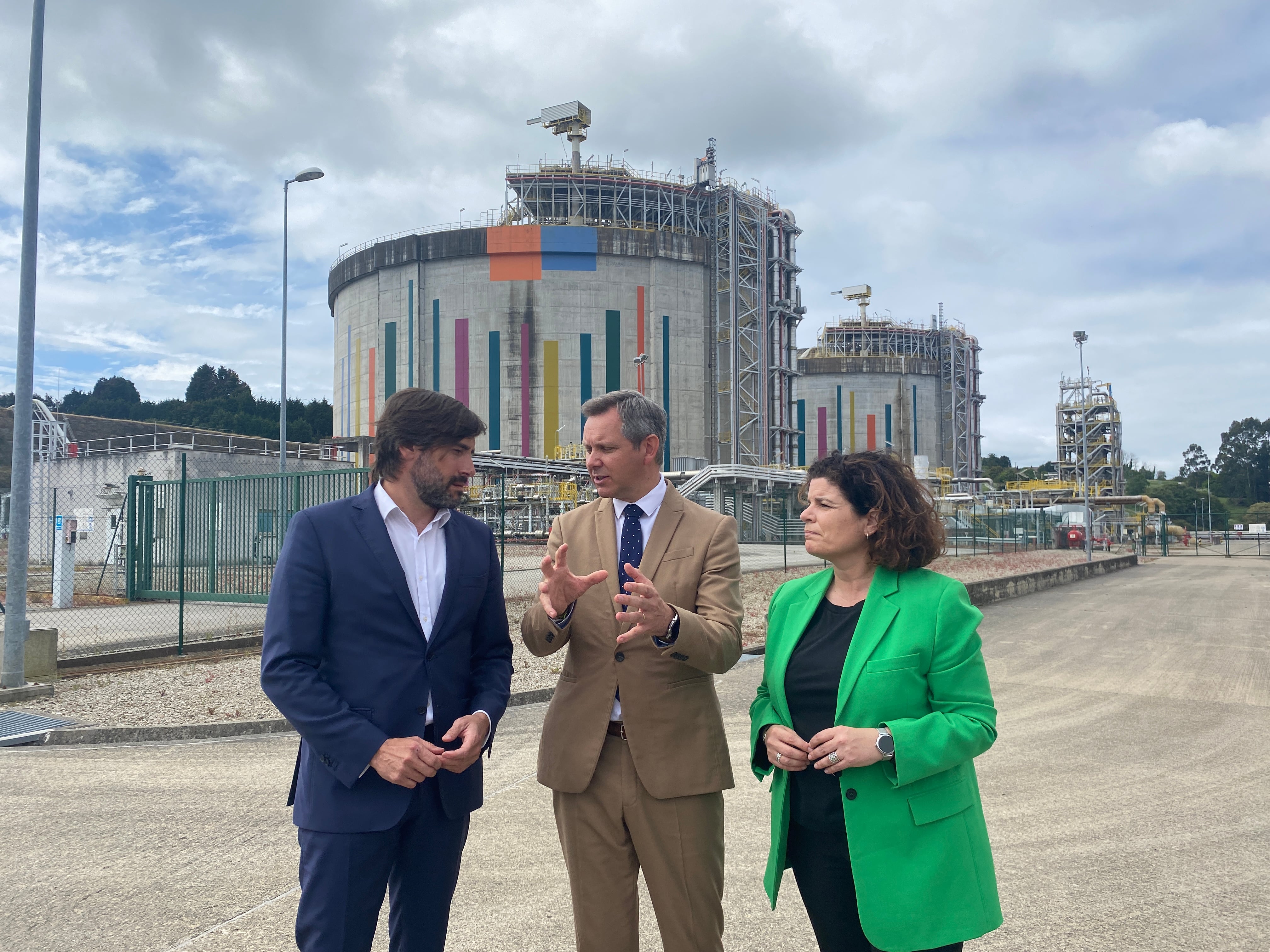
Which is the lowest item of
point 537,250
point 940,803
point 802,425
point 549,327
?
point 940,803

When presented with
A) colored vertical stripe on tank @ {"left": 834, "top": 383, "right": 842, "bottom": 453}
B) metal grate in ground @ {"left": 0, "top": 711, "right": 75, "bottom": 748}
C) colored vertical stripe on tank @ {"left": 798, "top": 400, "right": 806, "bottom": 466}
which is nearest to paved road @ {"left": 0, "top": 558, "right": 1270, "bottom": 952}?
metal grate in ground @ {"left": 0, "top": 711, "right": 75, "bottom": 748}

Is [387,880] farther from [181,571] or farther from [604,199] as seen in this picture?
[604,199]

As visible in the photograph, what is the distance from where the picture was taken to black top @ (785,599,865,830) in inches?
89.4

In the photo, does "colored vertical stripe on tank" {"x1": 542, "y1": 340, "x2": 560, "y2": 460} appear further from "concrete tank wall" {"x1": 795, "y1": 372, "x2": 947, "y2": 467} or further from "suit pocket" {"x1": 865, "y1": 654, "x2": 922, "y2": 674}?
"suit pocket" {"x1": 865, "y1": 654, "x2": 922, "y2": 674}

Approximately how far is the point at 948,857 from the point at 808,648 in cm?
63

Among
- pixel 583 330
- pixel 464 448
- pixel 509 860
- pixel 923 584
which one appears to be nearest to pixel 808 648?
pixel 923 584

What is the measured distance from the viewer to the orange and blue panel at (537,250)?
159 feet

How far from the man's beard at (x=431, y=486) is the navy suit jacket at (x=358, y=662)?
5.4 inches

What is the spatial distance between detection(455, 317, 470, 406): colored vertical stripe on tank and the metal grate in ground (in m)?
42.2

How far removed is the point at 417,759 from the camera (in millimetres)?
2221

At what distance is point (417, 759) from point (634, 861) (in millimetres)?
787

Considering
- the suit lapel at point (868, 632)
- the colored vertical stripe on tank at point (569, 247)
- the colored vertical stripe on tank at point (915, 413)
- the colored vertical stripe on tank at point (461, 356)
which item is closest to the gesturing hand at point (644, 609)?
the suit lapel at point (868, 632)

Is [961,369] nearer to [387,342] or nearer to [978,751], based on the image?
[387,342]

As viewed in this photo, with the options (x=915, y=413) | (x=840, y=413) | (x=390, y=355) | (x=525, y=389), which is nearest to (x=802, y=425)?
(x=840, y=413)
